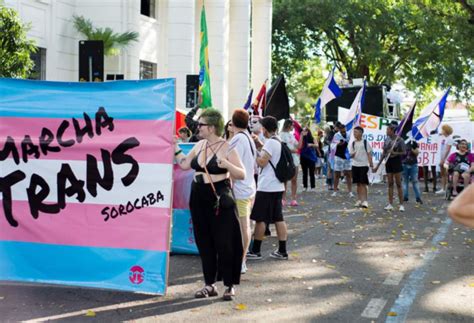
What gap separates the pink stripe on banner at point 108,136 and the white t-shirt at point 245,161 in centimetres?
105

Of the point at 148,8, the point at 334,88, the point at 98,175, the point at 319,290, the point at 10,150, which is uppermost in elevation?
the point at 148,8

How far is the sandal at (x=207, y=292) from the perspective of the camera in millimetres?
6938

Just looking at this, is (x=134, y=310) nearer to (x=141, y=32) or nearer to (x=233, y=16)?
(x=141, y=32)

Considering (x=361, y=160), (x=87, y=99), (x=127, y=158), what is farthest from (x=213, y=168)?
(x=361, y=160)

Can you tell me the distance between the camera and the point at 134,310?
6426 mm

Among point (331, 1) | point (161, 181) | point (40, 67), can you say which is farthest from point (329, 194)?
point (331, 1)

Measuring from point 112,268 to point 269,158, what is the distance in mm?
2838

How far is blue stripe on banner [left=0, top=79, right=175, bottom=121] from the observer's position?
22.5 feet

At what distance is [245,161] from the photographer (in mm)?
7867

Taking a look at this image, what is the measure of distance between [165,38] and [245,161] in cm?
2195

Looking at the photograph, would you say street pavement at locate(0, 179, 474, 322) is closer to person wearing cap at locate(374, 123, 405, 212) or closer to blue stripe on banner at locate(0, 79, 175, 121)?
blue stripe on banner at locate(0, 79, 175, 121)

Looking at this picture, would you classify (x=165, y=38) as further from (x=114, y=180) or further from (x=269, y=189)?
(x=114, y=180)

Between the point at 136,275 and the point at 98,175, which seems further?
the point at 98,175

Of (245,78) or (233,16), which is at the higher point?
(233,16)
